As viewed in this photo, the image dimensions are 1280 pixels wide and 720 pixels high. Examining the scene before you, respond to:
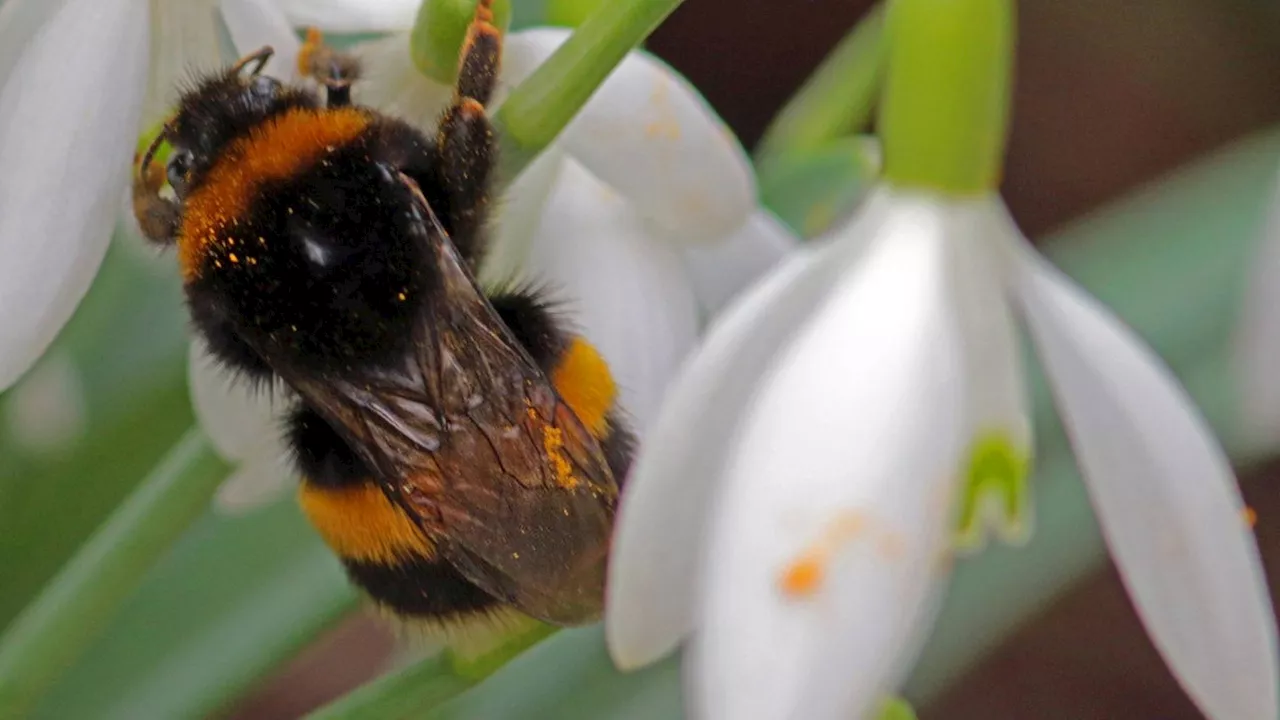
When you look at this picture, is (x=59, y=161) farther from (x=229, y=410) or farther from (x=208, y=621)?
(x=208, y=621)

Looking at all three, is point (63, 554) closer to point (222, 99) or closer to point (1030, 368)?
point (222, 99)

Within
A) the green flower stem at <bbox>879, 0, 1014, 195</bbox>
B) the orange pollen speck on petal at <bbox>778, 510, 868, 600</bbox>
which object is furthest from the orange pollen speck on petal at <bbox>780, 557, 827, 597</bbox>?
the green flower stem at <bbox>879, 0, 1014, 195</bbox>

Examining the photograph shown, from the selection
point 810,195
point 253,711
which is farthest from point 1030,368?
point 253,711

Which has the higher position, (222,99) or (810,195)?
(222,99)

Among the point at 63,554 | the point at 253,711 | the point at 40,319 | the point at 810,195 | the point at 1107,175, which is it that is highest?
the point at 40,319

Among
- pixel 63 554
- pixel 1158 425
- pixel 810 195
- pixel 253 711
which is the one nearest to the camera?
pixel 1158 425

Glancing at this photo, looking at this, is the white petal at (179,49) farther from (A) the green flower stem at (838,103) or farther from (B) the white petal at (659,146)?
(A) the green flower stem at (838,103)

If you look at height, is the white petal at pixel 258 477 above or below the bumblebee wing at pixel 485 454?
below

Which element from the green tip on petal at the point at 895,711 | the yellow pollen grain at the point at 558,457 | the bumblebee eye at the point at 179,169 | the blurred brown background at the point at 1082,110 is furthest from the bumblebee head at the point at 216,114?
the blurred brown background at the point at 1082,110
